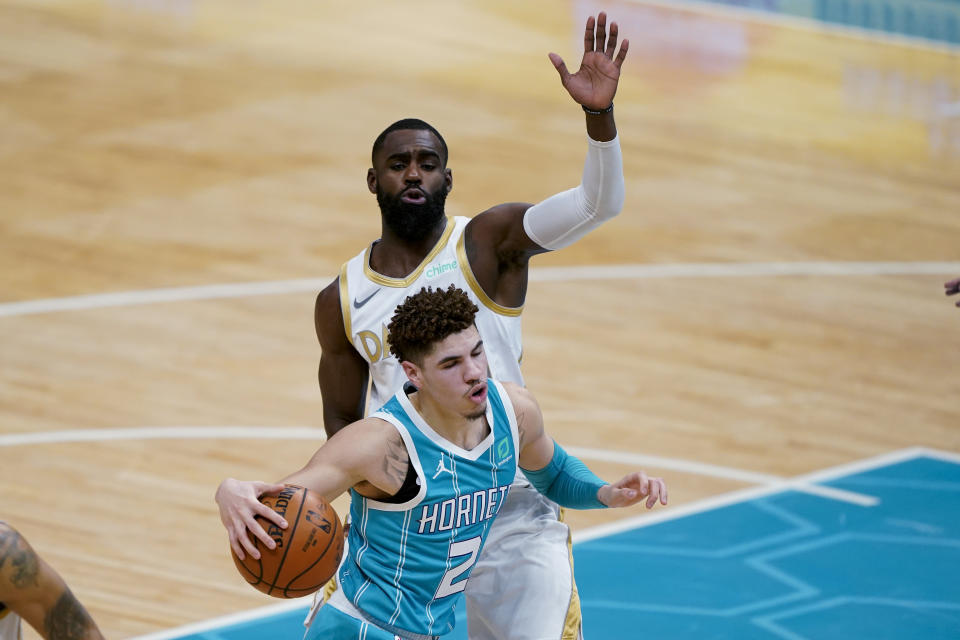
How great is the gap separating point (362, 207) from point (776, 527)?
22.2ft

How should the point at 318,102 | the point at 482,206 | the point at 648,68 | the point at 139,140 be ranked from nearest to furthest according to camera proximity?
the point at 482,206 < the point at 139,140 < the point at 318,102 < the point at 648,68

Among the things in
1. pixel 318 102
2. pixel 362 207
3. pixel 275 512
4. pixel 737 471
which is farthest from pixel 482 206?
pixel 275 512

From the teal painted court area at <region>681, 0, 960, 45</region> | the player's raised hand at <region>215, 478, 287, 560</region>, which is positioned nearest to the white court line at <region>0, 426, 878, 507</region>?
the player's raised hand at <region>215, 478, 287, 560</region>

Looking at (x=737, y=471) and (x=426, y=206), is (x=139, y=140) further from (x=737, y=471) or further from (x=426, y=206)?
(x=426, y=206)

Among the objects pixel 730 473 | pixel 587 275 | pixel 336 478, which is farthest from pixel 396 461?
pixel 587 275

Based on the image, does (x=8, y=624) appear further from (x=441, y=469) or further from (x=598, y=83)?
(x=598, y=83)

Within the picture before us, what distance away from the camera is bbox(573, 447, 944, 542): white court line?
9.05 metres

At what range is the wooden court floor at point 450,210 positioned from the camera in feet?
32.4

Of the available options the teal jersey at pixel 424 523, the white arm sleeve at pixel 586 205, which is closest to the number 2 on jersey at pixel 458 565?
the teal jersey at pixel 424 523

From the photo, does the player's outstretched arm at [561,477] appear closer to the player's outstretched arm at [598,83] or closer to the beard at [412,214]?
the beard at [412,214]

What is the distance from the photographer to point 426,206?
5984mm

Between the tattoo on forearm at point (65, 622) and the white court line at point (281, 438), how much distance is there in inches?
214

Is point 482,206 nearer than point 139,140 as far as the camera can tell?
Yes

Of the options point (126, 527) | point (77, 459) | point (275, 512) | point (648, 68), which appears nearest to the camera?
point (275, 512)
